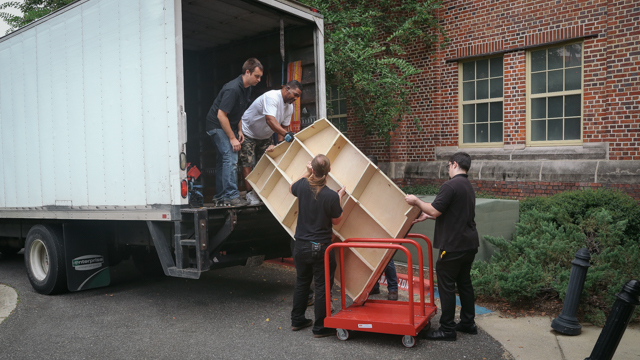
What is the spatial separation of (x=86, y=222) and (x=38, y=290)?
1.35m

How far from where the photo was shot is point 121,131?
5.57 metres

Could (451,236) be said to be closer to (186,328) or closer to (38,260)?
(186,328)

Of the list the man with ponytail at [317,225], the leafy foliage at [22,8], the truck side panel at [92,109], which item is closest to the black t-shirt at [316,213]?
the man with ponytail at [317,225]

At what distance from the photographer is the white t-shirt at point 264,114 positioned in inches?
237

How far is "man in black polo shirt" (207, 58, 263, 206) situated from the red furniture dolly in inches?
63.4

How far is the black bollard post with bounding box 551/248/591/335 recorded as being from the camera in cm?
470

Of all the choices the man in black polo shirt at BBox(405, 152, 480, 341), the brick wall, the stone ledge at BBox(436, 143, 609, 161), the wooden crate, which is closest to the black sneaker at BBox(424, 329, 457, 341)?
the man in black polo shirt at BBox(405, 152, 480, 341)

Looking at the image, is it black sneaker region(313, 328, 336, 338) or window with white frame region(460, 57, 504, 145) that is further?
window with white frame region(460, 57, 504, 145)

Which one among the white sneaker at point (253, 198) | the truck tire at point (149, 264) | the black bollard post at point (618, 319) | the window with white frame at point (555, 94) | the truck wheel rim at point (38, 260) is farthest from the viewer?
the window with white frame at point (555, 94)

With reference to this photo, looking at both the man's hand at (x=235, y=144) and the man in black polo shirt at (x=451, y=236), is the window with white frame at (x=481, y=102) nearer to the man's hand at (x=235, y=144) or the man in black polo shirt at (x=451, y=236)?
the man in black polo shirt at (x=451, y=236)

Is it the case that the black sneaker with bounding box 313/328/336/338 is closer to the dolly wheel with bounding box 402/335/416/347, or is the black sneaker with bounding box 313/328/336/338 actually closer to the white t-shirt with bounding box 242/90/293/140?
the dolly wheel with bounding box 402/335/416/347

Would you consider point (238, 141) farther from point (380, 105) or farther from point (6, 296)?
point (380, 105)

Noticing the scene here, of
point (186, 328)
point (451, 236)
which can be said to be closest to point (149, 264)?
point (186, 328)

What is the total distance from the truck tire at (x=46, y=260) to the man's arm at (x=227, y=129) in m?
2.89
